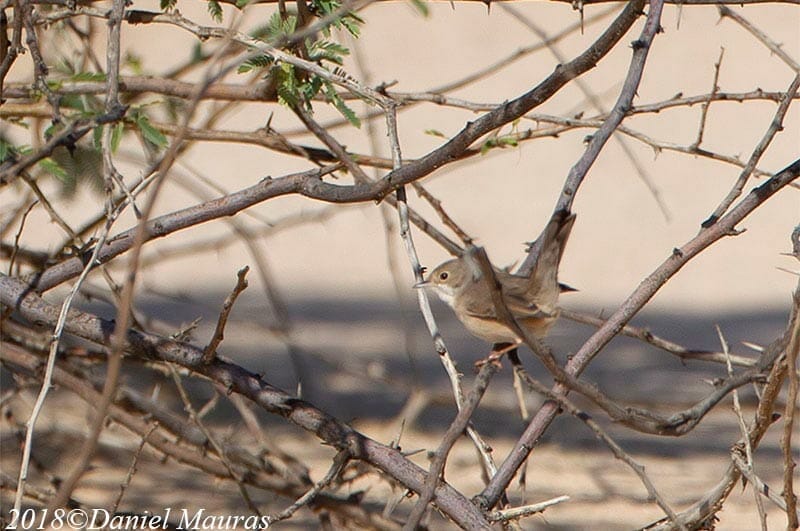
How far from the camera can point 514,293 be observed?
3926 mm

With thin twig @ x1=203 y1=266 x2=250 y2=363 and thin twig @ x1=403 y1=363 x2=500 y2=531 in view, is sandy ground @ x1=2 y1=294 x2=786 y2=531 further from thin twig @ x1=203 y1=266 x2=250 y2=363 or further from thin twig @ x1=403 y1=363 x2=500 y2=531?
thin twig @ x1=403 y1=363 x2=500 y2=531

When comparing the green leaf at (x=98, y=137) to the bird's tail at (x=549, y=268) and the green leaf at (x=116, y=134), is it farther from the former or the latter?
the bird's tail at (x=549, y=268)

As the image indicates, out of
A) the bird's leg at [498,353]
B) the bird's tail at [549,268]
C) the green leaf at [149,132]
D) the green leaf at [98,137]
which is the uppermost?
the green leaf at [149,132]

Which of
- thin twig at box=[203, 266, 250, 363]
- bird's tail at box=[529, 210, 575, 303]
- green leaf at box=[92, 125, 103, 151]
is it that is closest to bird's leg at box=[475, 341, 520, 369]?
bird's tail at box=[529, 210, 575, 303]

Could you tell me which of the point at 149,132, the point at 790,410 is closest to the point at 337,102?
the point at 149,132

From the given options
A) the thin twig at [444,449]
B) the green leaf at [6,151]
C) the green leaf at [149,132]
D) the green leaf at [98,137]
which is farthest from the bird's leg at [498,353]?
the green leaf at [6,151]

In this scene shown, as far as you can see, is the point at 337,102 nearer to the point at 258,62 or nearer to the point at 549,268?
the point at 258,62

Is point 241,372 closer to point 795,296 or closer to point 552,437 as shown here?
point 795,296

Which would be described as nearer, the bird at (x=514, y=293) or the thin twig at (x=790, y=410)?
the thin twig at (x=790, y=410)

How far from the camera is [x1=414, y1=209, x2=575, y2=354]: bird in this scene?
360cm

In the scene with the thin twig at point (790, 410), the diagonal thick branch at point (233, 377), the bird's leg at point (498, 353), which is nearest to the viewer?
the thin twig at point (790, 410)

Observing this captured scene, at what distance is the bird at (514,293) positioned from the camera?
142 inches

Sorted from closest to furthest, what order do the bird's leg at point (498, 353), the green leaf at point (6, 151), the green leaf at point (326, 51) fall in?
the bird's leg at point (498, 353) → the green leaf at point (326, 51) → the green leaf at point (6, 151)

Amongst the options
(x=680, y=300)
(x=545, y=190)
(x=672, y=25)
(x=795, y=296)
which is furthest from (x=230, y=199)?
(x=672, y=25)
